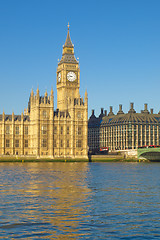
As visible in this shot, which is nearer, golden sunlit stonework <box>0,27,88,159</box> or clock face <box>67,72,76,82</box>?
golden sunlit stonework <box>0,27,88,159</box>

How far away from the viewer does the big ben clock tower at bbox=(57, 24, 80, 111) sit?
6501 inches

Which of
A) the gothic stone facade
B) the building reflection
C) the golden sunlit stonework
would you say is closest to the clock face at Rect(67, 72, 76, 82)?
the golden sunlit stonework

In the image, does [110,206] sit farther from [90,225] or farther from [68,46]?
[68,46]

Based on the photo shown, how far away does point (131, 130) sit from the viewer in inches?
6978

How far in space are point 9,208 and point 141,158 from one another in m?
114

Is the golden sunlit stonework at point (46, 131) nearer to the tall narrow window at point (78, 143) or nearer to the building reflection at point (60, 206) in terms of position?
the tall narrow window at point (78, 143)

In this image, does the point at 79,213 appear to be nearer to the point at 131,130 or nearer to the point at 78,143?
the point at 78,143

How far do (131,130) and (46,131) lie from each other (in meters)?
44.3

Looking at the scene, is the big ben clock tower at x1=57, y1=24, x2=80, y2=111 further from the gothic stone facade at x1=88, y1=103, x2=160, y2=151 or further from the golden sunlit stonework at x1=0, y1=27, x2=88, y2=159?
the gothic stone facade at x1=88, y1=103, x2=160, y2=151

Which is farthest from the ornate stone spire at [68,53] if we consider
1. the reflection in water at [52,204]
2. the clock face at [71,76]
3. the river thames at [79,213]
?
the river thames at [79,213]

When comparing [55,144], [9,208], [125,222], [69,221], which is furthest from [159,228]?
[55,144]

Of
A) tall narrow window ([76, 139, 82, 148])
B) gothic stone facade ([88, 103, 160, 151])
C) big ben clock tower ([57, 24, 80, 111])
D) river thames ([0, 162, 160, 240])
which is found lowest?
river thames ([0, 162, 160, 240])

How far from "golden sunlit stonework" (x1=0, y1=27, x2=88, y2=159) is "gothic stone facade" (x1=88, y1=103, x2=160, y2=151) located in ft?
110

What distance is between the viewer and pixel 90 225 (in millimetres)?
31328
